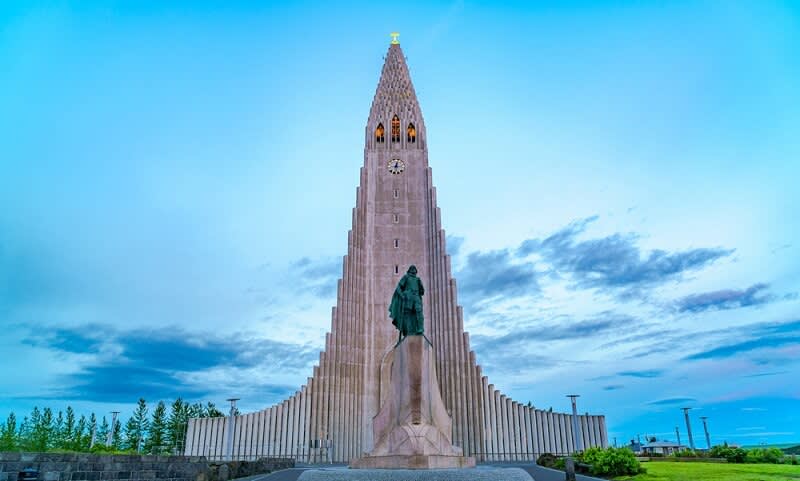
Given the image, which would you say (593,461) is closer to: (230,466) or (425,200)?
(230,466)

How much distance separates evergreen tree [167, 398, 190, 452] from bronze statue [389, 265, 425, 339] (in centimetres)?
4781

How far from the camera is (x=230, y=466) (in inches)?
471

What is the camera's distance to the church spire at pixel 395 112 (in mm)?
38375

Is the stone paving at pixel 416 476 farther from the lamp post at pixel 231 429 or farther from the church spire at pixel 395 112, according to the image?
the church spire at pixel 395 112

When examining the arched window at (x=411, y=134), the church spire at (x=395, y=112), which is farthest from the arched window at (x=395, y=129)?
the arched window at (x=411, y=134)

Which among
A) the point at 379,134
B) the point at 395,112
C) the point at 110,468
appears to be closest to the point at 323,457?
the point at 110,468

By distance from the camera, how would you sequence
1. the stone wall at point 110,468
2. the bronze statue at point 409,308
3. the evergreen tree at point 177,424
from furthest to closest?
the evergreen tree at point 177,424, the bronze statue at point 409,308, the stone wall at point 110,468

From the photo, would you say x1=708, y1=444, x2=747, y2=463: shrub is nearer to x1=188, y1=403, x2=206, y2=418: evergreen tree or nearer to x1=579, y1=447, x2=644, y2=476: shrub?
x1=579, y1=447, x2=644, y2=476: shrub

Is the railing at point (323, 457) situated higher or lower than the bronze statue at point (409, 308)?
lower

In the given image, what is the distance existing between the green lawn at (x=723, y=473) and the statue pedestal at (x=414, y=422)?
3927 mm

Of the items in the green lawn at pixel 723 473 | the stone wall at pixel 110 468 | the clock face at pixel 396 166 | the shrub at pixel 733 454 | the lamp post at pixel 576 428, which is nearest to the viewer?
the stone wall at pixel 110 468

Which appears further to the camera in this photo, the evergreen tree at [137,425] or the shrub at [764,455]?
the evergreen tree at [137,425]

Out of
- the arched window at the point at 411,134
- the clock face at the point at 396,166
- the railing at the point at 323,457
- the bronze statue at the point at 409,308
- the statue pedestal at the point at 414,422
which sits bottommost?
the railing at the point at 323,457

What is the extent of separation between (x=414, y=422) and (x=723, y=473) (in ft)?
20.3
